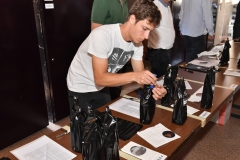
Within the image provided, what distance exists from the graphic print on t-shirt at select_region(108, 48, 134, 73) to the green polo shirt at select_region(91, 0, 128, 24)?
0.60 m

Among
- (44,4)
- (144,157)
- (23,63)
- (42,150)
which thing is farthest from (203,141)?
(44,4)

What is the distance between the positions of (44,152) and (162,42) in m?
1.89

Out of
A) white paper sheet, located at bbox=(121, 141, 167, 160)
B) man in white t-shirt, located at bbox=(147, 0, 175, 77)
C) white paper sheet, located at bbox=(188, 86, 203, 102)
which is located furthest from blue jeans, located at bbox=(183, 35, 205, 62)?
white paper sheet, located at bbox=(121, 141, 167, 160)

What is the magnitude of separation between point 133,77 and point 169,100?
14.2 inches

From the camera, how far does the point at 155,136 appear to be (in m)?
1.23

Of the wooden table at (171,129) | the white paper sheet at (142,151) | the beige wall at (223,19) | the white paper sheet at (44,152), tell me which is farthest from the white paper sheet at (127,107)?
the beige wall at (223,19)

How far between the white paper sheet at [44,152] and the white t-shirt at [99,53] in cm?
52

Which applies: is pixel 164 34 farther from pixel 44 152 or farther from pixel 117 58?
pixel 44 152

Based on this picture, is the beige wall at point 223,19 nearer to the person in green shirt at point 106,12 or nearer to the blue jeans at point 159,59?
the blue jeans at point 159,59

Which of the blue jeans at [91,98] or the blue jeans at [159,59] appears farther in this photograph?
the blue jeans at [159,59]

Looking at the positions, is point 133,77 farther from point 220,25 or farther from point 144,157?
point 220,25

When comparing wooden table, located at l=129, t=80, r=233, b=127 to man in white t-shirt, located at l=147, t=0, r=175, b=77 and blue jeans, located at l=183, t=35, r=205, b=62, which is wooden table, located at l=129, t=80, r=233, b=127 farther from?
blue jeans, located at l=183, t=35, r=205, b=62

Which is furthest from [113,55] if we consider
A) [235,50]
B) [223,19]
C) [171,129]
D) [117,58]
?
[223,19]

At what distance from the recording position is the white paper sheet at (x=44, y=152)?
3.59 feet
